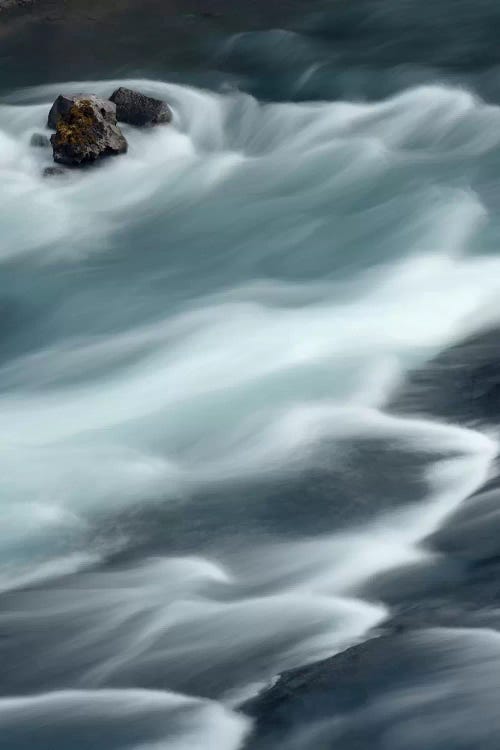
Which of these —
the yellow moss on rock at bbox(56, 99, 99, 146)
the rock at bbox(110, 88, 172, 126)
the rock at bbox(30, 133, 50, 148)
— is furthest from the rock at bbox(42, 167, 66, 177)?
the rock at bbox(110, 88, 172, 126)

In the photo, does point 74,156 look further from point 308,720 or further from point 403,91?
point 308,720

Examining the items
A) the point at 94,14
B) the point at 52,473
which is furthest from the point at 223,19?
the point at 52,473

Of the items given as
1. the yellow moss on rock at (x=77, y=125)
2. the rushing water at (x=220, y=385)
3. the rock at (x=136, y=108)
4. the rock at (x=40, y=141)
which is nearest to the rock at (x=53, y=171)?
the rushing water at (x=220, y=385)

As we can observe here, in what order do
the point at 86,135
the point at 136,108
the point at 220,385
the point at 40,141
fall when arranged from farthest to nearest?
the point at 136,108
the point at 40,141
the point at 86,135
the point at 220,385

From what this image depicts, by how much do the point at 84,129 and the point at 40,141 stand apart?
69 centimetres

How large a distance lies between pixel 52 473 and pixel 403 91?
621cm

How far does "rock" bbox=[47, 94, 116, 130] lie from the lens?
10.9 m

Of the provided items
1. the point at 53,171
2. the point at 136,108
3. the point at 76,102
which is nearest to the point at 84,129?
the point at 76,102

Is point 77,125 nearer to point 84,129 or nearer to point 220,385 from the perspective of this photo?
point 84,129

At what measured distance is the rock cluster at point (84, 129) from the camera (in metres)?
10.9

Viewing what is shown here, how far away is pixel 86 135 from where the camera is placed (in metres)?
11.0

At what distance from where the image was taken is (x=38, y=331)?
895 cm

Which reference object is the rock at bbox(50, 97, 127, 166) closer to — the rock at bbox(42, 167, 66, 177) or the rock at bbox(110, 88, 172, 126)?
the rock at bbox(42, 167, 66, 177)

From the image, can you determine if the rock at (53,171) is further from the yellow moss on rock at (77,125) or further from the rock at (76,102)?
the rock at (76,102)
